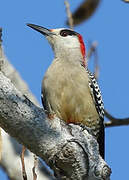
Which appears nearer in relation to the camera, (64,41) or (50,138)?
(50,138)

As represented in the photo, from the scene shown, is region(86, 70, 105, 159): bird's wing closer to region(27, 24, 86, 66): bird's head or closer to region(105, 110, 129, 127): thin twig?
region(105, 110, 129, 127): thin twig

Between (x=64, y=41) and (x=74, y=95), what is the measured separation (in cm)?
143

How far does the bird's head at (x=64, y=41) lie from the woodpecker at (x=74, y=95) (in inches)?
10.6

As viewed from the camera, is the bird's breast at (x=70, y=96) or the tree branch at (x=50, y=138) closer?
the tree branch at (x=50, y=138)

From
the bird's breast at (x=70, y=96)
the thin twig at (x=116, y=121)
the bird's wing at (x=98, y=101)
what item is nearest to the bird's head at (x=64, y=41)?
the bird's wing at (x=98, y=101)

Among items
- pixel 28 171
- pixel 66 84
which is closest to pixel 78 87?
pixel 66 84

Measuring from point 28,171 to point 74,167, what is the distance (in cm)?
268

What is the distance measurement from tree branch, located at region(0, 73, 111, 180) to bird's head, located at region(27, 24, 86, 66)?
120 inches

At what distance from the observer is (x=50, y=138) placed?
11.4 ft

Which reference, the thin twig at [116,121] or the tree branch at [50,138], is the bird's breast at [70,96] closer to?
the thin twig at [116,121]

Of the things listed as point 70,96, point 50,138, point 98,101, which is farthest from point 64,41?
point 50,138

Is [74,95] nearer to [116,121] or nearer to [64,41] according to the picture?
[116,121]

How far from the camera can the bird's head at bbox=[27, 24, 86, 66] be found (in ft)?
22.1

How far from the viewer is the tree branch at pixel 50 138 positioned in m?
3.20
